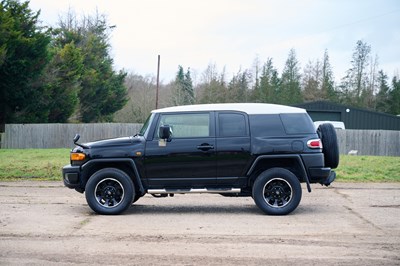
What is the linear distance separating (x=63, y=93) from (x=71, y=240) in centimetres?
3707

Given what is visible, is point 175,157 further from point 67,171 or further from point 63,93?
point 63,93

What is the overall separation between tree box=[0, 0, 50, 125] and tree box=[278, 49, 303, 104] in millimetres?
37355

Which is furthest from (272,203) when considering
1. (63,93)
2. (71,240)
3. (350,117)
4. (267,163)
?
(350,117)

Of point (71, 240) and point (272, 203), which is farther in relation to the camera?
point (272, 203)

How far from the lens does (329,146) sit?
35.6 ft

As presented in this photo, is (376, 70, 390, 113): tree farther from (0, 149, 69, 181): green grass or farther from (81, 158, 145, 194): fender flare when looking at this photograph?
(81, 158, 145, 194): fender flare

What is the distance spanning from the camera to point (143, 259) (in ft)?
23.0

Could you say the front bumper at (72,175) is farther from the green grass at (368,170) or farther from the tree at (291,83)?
the tree at (291,83)

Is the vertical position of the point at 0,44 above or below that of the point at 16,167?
above

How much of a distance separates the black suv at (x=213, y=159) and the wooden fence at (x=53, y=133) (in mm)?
27525

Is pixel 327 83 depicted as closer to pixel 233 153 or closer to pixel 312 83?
pixel 312 83

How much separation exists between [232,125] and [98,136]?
1205 inches

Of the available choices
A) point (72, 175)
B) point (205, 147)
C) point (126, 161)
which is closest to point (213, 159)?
point (205, 147)

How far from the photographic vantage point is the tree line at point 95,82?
37500 mm
